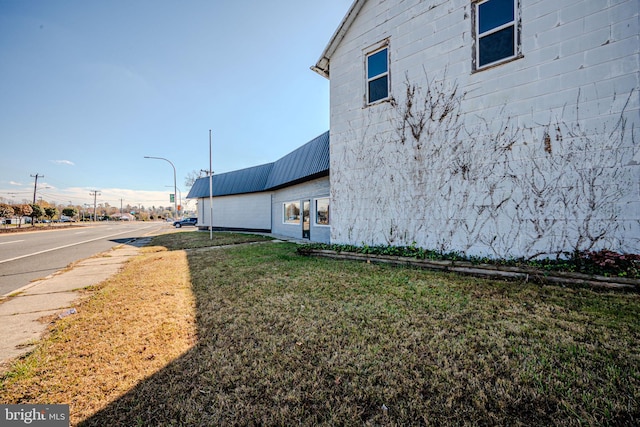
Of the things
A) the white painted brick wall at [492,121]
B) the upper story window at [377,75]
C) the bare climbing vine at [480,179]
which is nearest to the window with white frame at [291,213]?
the white painted brick wall at [492,121]

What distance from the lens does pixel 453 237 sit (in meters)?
6.07

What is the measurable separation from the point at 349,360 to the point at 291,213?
12988mm

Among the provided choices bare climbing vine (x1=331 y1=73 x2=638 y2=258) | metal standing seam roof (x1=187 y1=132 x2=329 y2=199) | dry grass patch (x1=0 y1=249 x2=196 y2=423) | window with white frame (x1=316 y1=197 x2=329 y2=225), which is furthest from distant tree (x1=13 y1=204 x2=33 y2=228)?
bare climbing vine (x1=331 y1=73 x2=638 y2=258)

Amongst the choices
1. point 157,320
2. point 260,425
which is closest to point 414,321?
point 260,425

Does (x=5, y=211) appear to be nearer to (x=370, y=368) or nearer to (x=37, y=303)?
(x=37, y=303)

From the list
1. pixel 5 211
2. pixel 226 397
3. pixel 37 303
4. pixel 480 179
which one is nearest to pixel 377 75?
pixel 480 179

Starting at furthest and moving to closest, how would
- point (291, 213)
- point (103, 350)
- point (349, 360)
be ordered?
point (291, 213)
point (103, 350)
point (349, 360)

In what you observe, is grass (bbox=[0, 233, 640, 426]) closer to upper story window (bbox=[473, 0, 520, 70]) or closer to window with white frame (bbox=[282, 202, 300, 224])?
upper story window (bbox=[473, 0, 520, 70])

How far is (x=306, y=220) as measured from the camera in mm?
13297

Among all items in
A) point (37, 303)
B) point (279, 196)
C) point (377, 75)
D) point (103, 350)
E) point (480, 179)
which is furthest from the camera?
point (279, 196)

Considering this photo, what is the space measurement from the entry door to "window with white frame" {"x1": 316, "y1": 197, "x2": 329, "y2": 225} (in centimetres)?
93

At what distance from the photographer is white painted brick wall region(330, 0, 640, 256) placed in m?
4.38

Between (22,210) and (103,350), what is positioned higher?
(22,210)

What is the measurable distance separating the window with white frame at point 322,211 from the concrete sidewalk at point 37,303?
7.57 meters
